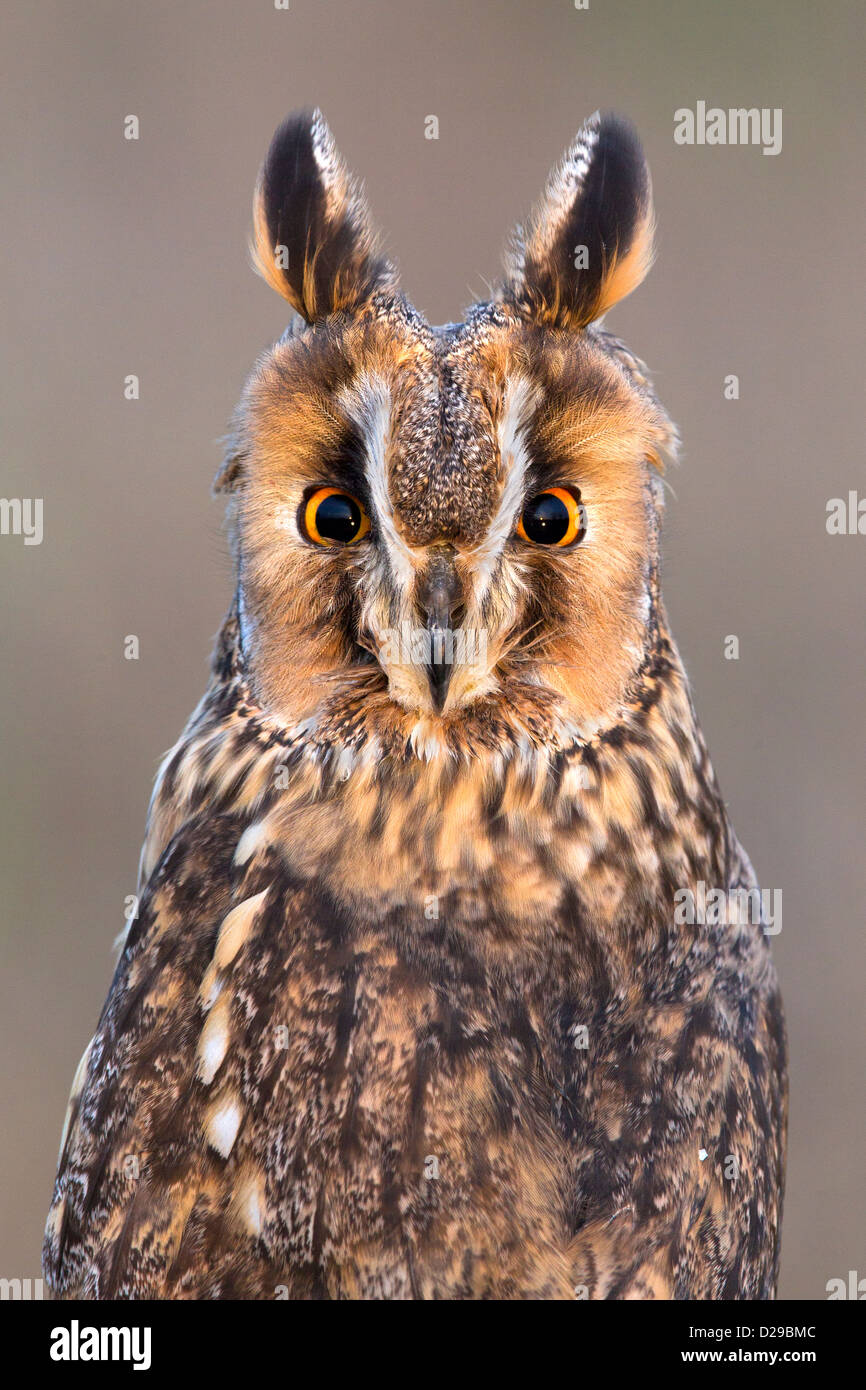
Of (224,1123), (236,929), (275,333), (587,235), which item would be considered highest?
(275,333)

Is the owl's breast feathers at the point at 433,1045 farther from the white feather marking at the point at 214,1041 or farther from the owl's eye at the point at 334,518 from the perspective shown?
the owl's eye at the point at 334,518

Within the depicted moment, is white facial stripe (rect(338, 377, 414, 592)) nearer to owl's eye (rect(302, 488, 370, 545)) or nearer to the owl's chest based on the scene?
owl's eye (rect(302, 488, 370, 545))

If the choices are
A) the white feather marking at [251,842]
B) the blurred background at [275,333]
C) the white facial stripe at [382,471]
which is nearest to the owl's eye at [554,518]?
the white facial stripe at [382,471]

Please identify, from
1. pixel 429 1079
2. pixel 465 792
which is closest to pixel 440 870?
pixel 465 792

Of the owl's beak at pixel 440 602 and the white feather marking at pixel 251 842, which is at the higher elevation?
the owl's beak at pixel 440 602

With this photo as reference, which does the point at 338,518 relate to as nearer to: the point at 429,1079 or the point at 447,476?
the point at 447,476

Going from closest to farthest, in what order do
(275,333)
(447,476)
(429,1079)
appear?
1. (447,476)
2. (429,1079)
3. (275,333)

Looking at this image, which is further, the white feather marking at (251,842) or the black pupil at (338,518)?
the white feather marking at (251,842)
